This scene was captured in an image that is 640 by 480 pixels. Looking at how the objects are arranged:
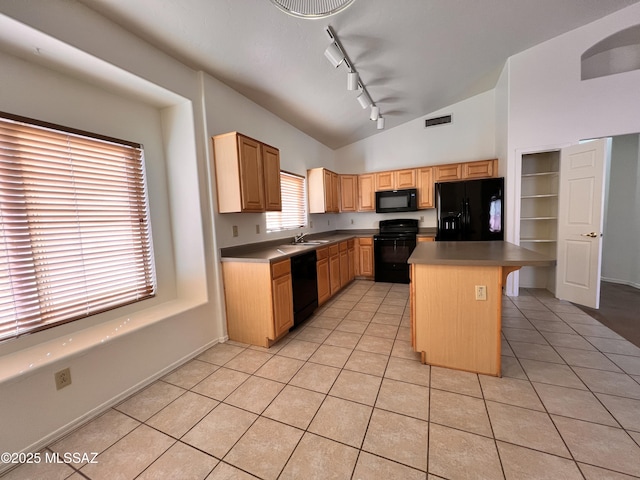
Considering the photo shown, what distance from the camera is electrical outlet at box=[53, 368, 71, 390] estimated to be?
1587 mm

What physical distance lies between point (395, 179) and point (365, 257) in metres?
1.63

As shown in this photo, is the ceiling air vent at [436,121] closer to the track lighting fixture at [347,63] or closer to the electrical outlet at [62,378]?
the track lighting fixture at [347,63]

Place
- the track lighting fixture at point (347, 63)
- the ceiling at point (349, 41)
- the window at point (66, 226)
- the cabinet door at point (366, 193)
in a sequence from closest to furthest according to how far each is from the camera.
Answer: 1. the window at point (66, 226)
2. the ceiling at point (349, 41)
3. the track lighting fixture at point (347, 63)
4. the cabinet door at point (366, 193)

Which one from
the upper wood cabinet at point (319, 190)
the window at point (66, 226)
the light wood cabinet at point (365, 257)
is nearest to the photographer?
the window at point (66, 226)

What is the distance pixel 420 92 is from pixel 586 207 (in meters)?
2.68

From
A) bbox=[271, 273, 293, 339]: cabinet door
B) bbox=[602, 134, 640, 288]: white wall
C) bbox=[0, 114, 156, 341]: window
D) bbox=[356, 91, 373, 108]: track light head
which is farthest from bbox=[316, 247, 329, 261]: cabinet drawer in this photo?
bbox=[602, 134, 640, 288]: white wall

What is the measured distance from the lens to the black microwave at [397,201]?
475cm

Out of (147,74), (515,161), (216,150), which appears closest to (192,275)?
(216,150)

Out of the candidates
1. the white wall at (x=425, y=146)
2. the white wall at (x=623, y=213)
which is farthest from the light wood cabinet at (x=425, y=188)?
the white wall at (x=623, y=213)

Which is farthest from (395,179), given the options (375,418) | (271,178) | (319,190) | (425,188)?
(375,418)

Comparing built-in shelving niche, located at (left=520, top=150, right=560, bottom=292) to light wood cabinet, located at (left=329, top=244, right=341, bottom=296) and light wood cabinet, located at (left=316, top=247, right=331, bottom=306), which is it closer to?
light wood cabinet, located at (left=329, top=244, right=341, bottom=296)

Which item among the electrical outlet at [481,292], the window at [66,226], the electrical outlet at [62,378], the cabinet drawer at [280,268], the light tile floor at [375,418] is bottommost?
the light tile floor at [375,418]

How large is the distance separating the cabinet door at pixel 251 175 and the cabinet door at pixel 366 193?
2840 mm

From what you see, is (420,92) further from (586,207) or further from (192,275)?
(192,275)
